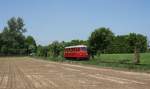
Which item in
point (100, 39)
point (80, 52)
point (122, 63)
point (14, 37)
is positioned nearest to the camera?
point (122, 63)

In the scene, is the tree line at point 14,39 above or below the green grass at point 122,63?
above

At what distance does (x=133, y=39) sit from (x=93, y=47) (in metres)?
15.8

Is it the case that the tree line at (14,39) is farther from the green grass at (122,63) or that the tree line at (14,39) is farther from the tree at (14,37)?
the green grass at (122,63)

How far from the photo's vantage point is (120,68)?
3184 cm

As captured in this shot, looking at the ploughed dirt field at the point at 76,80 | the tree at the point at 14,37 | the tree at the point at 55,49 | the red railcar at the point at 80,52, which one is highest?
the tree at the point at 14,37

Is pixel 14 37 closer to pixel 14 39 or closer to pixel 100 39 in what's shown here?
pixel 14 39

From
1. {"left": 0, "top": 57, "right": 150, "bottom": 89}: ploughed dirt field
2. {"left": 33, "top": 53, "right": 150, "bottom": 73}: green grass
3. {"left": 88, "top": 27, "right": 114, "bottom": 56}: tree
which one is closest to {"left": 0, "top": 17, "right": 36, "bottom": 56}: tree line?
{"left": 88, "top": 27, "right": 114, "bottom": 56}: tree

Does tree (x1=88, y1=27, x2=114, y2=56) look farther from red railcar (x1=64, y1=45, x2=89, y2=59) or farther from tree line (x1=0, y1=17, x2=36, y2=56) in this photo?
tree line (x1=0, y1=17, x2=36, y2=56)

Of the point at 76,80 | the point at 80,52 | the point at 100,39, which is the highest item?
the point at 100,39

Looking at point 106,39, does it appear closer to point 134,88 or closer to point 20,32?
point 134,88

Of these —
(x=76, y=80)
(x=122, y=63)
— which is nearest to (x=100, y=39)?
(x=122, y=63)

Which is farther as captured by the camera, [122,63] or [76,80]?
[122,63]

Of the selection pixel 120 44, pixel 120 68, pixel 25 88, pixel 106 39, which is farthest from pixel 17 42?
pixel 25 88

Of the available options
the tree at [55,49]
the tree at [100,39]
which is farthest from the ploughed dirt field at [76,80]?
the tree at [55,49]
